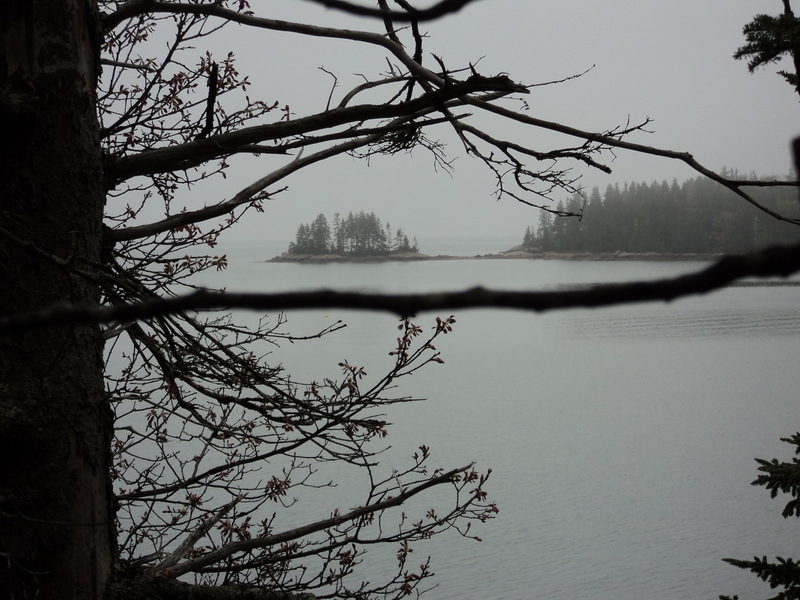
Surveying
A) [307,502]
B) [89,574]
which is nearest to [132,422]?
[307,502]

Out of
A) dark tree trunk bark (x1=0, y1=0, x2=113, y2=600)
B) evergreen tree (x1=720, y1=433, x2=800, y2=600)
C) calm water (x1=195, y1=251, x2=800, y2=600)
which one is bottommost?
calm water (x1=195, y1=251, x2=800, y2=600)

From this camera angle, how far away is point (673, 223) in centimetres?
2538

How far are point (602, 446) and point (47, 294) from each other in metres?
10.4

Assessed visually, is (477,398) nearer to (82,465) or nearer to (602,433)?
(602,433)

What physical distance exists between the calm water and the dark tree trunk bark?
4.15m

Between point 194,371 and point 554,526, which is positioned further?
point 554,526

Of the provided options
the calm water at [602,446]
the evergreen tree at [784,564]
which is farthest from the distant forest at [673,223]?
the evergreen tree at [784,564]

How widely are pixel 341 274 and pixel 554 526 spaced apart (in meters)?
20.1

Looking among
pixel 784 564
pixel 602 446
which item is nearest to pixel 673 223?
pixel 602 446

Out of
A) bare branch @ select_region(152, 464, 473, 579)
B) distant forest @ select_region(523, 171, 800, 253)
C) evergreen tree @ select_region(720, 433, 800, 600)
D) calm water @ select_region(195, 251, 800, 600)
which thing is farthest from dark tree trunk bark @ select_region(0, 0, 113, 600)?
distant forest @ select_region(523, 171, 800, 253)

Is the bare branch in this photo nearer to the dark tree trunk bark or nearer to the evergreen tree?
the dark tree trunk bark

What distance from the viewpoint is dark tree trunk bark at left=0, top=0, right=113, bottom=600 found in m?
2.30

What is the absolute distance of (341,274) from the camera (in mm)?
28469

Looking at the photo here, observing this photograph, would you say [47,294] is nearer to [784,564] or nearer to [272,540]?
[272,540]
